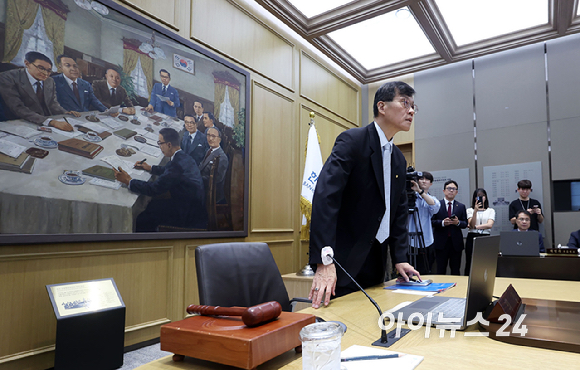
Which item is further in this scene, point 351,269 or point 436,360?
point 351,269

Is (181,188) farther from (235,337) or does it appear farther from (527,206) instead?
(527,206)

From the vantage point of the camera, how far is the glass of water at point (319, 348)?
0.61m

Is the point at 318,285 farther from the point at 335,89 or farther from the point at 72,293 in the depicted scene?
the point at 335,89

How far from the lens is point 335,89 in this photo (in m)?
6.02

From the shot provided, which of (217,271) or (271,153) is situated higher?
(271,153)

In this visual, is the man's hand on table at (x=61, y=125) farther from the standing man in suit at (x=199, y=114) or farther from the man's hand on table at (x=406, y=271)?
the man's hand on table at (x=406, y=271)

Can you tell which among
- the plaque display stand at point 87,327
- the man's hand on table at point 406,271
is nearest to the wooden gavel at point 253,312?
the man's hand on table at point 406,271

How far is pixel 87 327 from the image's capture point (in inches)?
90.5

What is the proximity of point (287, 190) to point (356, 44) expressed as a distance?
2.34m

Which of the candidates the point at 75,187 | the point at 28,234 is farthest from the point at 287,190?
the point at 28,234

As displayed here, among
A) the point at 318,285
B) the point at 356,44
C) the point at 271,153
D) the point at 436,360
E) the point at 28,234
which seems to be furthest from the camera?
the point at 356,44

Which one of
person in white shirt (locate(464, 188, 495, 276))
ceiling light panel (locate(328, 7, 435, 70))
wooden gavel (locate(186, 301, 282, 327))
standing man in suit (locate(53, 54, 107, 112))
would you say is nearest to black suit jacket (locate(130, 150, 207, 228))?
standing man in suit (locate(53, 54, 107, 112))

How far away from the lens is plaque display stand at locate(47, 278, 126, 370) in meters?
2.21

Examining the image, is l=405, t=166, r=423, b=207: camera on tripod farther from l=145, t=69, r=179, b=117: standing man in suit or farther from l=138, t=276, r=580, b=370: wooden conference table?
l=138, t=276, r=580, b=370: wooden conference table
